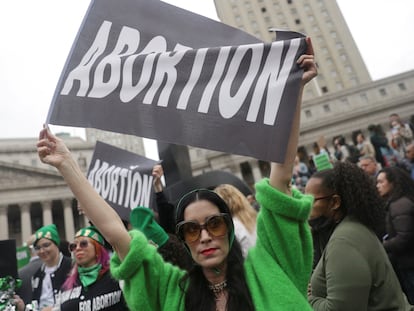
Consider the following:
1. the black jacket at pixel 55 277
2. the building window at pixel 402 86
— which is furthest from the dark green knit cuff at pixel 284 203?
the building window at pixel 402 86

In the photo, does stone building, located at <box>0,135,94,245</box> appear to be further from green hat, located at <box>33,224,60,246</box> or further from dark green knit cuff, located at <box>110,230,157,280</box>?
dark green knit cuff, located at <box>110,230,157,280</box>

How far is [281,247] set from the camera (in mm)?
1511

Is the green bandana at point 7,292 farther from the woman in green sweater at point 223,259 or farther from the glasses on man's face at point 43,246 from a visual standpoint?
the woman in green sweater at point 223,259

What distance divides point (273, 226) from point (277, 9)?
223ft

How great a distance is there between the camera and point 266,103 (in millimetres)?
1835

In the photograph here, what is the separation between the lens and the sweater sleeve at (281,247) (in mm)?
1467

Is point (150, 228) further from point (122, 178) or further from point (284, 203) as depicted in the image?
point (122, 178)

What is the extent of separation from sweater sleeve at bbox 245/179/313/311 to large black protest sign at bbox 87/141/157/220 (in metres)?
2.77

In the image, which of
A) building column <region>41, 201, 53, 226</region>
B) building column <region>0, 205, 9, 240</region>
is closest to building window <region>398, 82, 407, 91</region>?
building column <region>41, 201, 53, 226</region>

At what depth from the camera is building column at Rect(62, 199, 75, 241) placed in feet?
120

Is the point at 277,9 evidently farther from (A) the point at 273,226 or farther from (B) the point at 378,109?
(A) the point at 273,226

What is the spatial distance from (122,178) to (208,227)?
318 cm

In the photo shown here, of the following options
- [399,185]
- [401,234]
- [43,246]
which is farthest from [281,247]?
[43,246]

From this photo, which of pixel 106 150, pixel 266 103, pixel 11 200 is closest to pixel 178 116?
pixel 266 103
